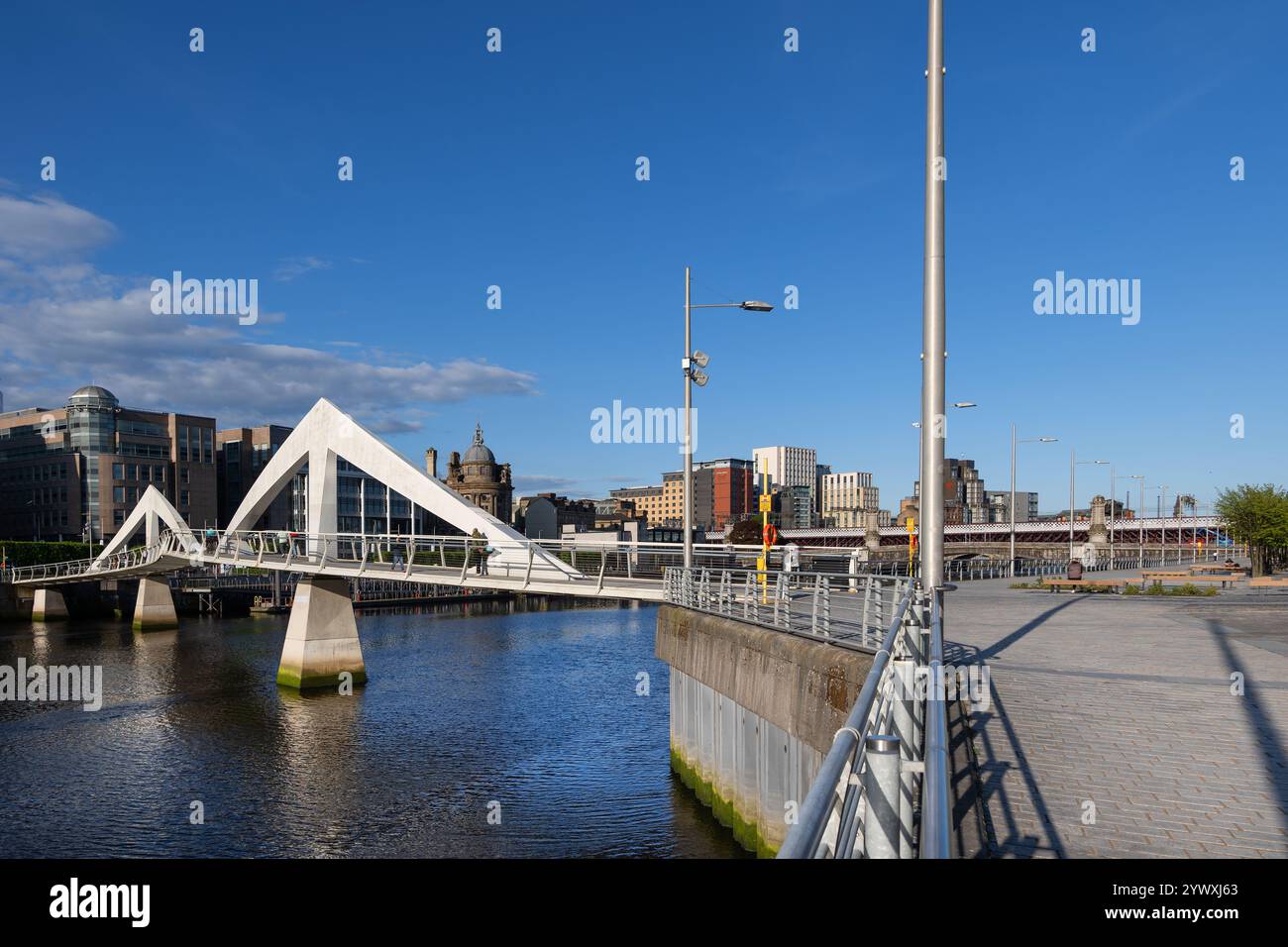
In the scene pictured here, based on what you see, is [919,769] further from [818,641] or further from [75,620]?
[75,620]

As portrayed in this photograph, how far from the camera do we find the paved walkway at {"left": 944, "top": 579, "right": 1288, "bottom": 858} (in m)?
6.24

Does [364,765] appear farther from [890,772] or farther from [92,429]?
[92,429]

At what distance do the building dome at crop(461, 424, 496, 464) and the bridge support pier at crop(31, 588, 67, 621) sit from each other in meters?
71.3

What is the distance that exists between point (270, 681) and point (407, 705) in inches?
366

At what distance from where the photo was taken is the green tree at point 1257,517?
4828cm

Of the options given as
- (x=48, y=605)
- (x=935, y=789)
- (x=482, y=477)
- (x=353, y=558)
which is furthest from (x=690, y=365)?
(x=482, y=477)

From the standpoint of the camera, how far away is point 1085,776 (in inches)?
299

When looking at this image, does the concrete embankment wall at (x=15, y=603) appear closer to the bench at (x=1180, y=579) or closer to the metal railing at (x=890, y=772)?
the bench at (x=1180, y=579)

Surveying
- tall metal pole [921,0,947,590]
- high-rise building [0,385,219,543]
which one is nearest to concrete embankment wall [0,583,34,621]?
high-rise building [0,385,219,543]

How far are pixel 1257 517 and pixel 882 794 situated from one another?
55.9 meters

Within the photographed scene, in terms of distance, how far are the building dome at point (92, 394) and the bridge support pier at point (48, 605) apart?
35216 millimetres

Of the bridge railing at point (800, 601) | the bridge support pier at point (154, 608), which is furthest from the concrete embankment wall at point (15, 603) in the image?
the bridge railing at point (800, 601)
